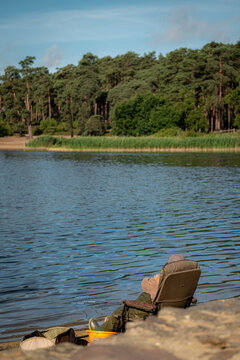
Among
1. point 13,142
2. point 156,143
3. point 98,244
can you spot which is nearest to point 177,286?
point 98,244

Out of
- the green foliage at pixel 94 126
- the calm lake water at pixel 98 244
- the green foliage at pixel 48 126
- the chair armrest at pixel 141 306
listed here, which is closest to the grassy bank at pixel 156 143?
the green foliage at pixel 94 126

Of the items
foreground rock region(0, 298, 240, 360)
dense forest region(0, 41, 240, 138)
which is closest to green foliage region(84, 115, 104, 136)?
dense forest region(0, 41, 240, 138)

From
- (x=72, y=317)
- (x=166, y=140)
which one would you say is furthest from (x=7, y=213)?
(x=166, y=140)

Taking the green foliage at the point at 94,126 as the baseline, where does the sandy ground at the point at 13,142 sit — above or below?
below

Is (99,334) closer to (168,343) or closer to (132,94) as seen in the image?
(168,343)

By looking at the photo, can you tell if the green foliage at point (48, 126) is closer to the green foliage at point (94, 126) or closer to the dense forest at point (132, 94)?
the dense forest at point (132, 94)

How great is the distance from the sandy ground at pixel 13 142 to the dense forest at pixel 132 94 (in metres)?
2.12

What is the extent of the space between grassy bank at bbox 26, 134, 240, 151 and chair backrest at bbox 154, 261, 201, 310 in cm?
4653

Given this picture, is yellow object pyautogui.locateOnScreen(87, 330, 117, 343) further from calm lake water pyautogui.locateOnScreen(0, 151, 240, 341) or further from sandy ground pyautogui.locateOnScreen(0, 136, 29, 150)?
sandy ground pyautogui.locateOnScreen(0, 136, 29, 150)

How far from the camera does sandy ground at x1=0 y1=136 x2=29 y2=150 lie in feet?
282

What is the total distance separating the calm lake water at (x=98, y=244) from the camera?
7367 millimetres

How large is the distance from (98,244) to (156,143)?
42.9 meters

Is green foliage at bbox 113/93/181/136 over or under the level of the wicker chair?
over

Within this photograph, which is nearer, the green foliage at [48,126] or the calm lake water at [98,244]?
the calm lake water at [98,244]
